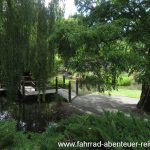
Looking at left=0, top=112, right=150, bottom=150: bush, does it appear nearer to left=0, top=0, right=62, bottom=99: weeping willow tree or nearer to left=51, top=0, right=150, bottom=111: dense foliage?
left=51, top=0, right=150, bottom=111: dense foliage

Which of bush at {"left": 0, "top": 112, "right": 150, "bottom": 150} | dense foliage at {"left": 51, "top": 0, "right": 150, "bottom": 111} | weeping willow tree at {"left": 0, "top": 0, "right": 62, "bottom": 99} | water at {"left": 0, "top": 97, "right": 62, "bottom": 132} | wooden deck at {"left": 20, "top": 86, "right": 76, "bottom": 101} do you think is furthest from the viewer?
wooden deck at {"left": 20, "top": 86, "right": 76, "bottom": 101}

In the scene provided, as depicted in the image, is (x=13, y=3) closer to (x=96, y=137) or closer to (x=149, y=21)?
(x=149, y=21)

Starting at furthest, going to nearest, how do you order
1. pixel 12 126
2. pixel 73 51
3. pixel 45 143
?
pixel 73 51 < pixel 12 126 < pixel 45 143

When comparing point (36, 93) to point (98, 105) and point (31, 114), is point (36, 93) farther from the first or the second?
point (98, 105)

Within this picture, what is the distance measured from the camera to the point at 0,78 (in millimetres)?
12000

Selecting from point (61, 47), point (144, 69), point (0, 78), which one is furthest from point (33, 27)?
point (144, 69)

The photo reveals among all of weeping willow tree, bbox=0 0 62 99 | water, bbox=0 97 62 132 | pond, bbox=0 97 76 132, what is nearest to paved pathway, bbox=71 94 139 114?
pond, bbox=0 97 76 132

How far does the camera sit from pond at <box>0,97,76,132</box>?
11.7 m

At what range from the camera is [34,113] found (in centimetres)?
1352

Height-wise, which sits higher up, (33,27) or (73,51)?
(33,27)

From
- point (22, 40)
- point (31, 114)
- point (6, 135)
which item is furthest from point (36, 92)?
point (6, 135)

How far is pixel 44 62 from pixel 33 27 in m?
1.41

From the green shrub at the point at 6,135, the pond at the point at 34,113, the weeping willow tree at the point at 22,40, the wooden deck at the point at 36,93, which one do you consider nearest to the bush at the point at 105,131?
the green shrub at the point at 6,135

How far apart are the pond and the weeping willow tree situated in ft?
3.50
